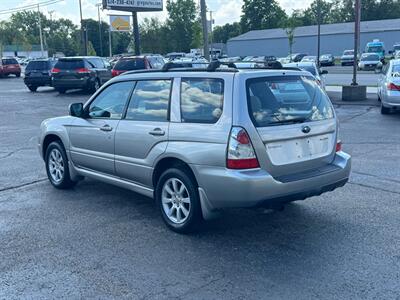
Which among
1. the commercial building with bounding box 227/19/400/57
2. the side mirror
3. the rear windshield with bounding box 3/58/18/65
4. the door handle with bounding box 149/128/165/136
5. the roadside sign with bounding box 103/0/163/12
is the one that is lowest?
the door handle with bounding box 149/128/165/136

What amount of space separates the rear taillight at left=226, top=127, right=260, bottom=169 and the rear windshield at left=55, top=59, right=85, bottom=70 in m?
20.1

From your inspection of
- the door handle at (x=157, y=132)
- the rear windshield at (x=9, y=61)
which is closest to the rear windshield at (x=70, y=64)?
the door handle at (x=157, y=132)

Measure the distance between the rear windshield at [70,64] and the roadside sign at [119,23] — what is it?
27570mm

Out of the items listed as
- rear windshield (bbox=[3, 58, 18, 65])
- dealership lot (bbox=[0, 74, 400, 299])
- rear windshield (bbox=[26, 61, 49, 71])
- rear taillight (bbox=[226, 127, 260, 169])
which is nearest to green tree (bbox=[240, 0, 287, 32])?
rear windshield (bbox=[3, 58, 18, 65])

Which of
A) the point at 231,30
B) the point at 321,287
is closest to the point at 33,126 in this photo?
the point at 321,287

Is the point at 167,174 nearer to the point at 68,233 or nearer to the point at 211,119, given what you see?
the point at 211,119

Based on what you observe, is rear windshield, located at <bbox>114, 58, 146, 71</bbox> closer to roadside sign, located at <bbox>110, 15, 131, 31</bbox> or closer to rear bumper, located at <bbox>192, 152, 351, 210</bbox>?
rear bumper, located at <bbox>192, 152, 351, 210</bbox>

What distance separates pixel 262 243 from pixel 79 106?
10.4ft

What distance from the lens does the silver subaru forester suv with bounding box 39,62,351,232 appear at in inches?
179

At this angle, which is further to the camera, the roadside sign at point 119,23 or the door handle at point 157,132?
the roadside sign at point 119,23

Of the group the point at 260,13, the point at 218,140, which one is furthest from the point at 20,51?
the point at 218,140

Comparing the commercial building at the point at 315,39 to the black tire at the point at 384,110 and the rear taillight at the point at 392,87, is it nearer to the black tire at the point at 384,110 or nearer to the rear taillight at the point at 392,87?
the black tire at the point at 384,110

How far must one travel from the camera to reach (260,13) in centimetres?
10475

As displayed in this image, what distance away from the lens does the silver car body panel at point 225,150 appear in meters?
4.53
